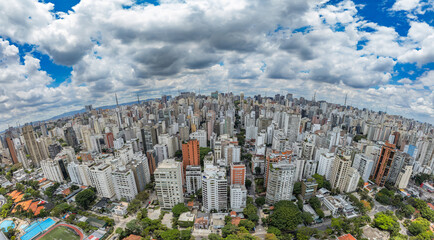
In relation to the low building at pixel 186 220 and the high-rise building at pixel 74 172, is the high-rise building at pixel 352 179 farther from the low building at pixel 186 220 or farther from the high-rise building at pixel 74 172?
the high-rise building at pixel 74 172

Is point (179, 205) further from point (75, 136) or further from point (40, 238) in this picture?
point (75, 136)

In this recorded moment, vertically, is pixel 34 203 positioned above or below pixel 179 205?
below

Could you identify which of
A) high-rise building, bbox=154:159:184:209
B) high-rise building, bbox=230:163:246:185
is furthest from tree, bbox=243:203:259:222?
high-rise building, bbox=154:159:184:209

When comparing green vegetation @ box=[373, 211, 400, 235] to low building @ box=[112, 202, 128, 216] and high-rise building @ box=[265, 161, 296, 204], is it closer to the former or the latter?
high-rise building @ box=[265, 161, 296, 204]

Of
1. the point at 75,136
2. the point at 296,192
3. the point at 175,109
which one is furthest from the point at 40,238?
the point at 175,109

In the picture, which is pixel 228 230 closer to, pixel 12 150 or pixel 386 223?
pixel 386 223
